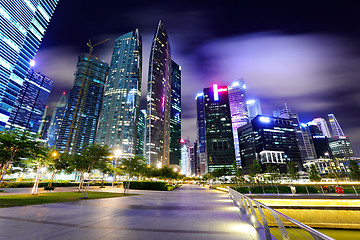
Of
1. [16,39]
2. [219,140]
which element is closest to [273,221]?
[16,39]

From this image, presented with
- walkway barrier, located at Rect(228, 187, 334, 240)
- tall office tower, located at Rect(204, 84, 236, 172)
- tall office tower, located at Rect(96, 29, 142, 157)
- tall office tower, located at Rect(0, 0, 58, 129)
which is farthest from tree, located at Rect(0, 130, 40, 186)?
tall office tower, located at Rect(204, 84, 236, 172)

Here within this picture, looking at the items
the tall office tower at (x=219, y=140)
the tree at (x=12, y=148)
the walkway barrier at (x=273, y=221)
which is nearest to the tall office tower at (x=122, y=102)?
the tall office tower at (x=219, y=140)

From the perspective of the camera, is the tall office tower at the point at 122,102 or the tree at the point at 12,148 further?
the tall office tower at the point at 122,102

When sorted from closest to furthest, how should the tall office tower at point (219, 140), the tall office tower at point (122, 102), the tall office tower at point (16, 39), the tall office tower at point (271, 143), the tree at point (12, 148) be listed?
the tree at point (12, 148) < the tall office tower at point (16, 39) < the tall office tower at point (271, 143) < the tall office tower at point (122, 102) < the tall office tower at point (219, 140)

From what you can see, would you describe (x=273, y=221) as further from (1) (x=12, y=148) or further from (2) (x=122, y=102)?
(2) (x=122, y=102)

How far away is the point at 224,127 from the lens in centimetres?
19000

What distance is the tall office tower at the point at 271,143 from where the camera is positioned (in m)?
151

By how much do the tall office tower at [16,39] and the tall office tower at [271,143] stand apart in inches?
7539

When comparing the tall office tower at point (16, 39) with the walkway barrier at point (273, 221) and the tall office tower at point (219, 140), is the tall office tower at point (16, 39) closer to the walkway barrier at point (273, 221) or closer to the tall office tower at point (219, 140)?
the walkway barrier at point (273, 221)

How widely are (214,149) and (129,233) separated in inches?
7352

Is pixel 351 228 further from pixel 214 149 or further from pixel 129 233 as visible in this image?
pixel 214 149

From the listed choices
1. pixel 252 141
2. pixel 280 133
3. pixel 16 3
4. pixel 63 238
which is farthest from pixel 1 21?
pixel 280 133

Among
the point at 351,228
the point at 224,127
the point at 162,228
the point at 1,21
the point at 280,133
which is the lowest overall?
the point at 351,228

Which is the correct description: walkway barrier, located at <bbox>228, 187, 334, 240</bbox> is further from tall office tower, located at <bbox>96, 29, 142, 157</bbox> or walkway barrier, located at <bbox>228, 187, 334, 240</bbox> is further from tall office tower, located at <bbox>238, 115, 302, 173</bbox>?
tall office tower, located at <bbox>238, 115, 302, 173</bbox>
